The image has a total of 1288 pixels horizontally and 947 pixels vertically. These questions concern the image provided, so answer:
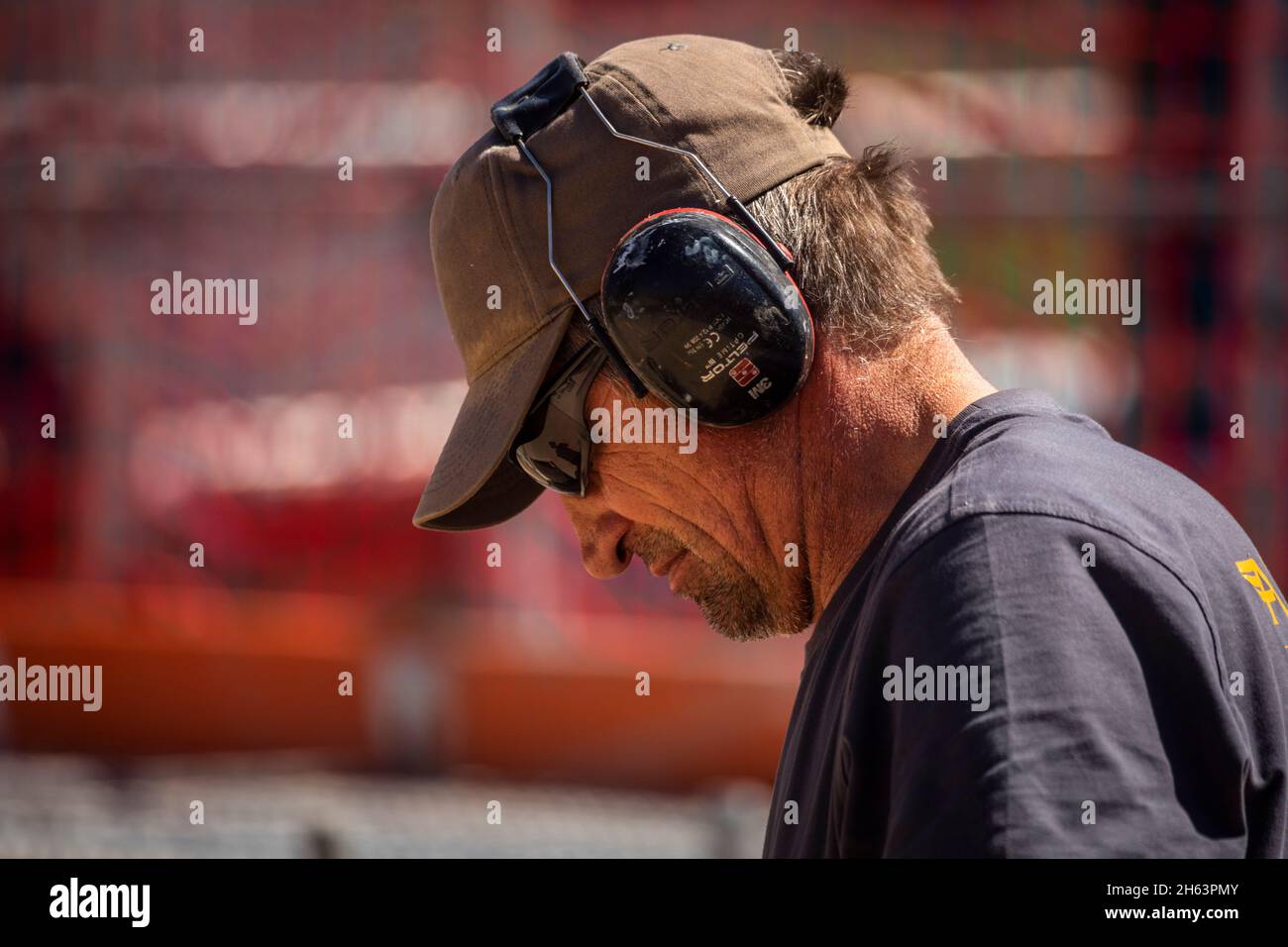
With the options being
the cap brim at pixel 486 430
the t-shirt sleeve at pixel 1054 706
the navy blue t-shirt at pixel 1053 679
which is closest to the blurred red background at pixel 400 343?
the cap brim at pixel 486 430

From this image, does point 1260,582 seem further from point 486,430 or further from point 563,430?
point 486,430

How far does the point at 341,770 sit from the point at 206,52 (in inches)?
166

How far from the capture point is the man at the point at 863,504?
1328 millimetres

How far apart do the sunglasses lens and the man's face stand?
3 centimetres

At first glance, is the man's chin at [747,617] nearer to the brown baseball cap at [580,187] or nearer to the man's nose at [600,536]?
the man's nose at [600,536]

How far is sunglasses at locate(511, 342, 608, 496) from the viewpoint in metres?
2.05

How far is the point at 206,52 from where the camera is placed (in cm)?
821

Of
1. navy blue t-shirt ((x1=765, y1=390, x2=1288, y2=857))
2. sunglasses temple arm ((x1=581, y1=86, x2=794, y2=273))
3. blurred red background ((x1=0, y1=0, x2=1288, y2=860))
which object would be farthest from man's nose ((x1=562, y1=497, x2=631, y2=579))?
blurred red background ((x1=0, y1=0, x2=1288, y2=860))

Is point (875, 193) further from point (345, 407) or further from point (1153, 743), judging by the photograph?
point (345, 407)

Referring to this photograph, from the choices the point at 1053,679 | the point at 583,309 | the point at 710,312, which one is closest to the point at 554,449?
the point at 583,309

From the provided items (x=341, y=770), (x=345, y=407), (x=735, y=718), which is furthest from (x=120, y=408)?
(x=735, y=718)

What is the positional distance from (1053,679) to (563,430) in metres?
0.96

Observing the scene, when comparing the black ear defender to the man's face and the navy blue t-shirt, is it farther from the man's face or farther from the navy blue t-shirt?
the navy blue t-shirt

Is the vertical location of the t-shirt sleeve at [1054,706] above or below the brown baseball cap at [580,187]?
below
